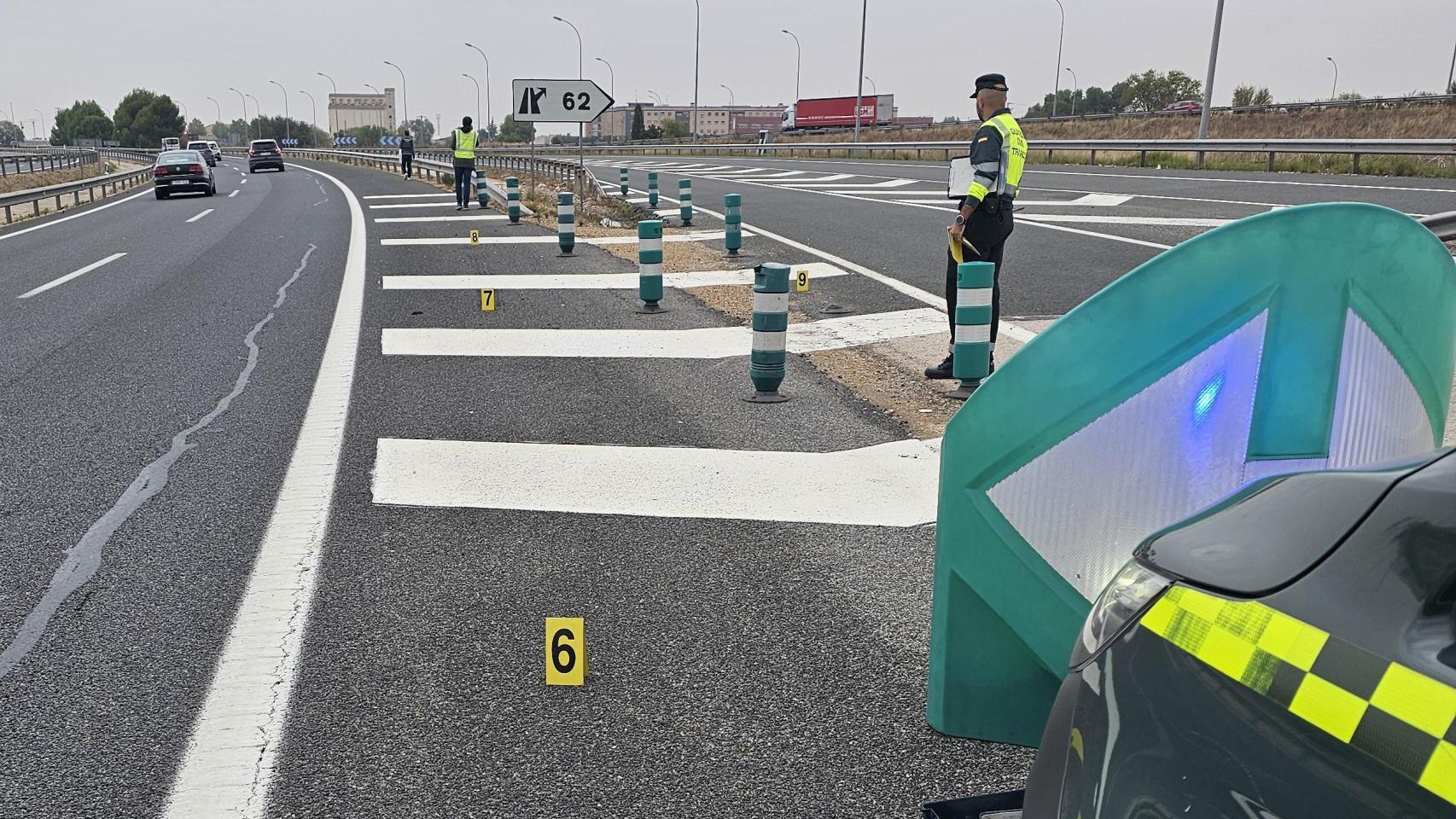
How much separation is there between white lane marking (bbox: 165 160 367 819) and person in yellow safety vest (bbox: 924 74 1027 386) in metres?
4.10

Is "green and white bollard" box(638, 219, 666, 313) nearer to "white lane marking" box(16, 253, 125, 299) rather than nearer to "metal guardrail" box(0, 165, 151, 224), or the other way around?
"white lane marking" box(16, 253, 125, 299)

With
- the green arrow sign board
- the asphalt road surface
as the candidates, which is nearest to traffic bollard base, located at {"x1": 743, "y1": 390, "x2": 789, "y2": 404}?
the asphalt road surface

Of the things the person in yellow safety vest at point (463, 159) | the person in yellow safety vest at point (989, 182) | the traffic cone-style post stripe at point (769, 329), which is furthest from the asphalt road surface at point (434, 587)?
the person in yellow safety vest at point (463, 159)

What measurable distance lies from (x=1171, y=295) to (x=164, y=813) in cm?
279

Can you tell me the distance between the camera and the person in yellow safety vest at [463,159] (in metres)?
23.9

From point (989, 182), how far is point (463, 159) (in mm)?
18674

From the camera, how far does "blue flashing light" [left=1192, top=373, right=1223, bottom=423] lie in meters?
2.83

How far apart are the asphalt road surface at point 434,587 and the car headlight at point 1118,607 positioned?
1496mm

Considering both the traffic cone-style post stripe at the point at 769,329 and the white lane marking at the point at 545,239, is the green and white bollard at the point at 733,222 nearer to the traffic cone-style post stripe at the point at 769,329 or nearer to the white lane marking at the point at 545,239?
the white lane marking at the point at 545,239

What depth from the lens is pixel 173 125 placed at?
602 ft

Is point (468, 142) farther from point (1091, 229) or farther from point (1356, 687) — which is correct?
point (1356, 687)

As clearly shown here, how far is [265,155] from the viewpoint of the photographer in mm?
59656

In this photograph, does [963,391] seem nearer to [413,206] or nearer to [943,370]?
[943,370]

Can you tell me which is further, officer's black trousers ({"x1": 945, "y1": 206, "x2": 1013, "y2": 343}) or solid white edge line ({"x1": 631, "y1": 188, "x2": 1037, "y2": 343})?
solid white edge line ({"x1": 631, "y1": 188, "x2": 1037, "y2": 343})
